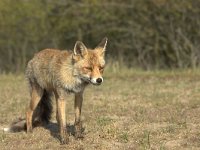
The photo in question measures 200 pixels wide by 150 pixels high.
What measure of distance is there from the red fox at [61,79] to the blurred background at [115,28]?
11.8m

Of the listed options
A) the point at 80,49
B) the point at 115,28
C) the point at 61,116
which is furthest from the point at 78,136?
the point at 115,28

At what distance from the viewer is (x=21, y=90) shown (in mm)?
13867

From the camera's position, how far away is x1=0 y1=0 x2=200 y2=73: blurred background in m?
22.9

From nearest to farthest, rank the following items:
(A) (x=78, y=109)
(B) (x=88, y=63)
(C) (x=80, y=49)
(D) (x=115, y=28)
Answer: (B) (x=88, y=63), (C) (x=80, y=49), (A) (x=78, y=109), (D) (x=115, y=28)

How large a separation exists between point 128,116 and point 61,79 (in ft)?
6.68

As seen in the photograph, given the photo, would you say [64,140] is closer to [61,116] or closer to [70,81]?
[61,116]

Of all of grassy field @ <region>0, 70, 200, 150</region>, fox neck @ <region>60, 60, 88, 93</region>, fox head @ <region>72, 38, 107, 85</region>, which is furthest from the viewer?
fox neck @ <region>60, 60, 88, 93</region>

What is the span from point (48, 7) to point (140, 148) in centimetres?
1910

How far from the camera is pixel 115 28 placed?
23812 millimetres

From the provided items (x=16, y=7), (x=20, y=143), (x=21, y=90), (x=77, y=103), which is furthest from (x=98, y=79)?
(x=16, y=7)

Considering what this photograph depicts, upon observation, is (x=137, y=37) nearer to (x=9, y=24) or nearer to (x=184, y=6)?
(x=184, y=6)

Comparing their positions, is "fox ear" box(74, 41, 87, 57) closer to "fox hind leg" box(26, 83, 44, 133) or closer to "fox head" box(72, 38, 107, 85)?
"fox head" box(72, 38, 107, 85)

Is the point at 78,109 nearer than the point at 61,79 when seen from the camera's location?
No

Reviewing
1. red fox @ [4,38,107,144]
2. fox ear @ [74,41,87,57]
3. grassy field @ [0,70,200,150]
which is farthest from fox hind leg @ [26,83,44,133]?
fox ear @ [74,41,87,57]
